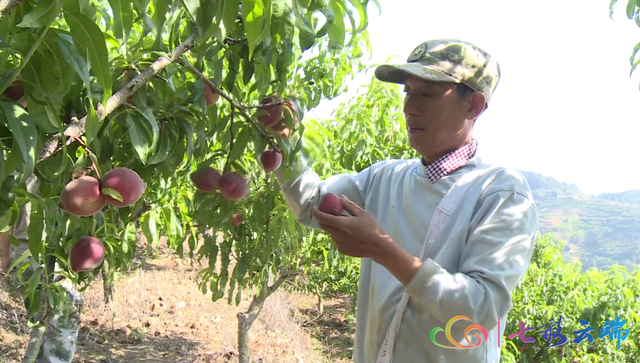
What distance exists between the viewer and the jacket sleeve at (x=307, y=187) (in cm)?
148

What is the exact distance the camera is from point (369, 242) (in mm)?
1196

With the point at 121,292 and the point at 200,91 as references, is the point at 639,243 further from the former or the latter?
the point at 200,91

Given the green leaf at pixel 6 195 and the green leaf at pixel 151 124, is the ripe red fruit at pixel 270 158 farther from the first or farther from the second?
the green leaf at pixel 6 195

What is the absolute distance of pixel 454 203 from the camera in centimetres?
133

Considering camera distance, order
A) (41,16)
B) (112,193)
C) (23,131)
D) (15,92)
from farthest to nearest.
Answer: (112,193), (15,92), (23,131), (41,16)

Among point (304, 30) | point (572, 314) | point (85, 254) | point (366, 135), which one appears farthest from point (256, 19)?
point (572, 314)

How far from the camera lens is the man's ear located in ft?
4.69

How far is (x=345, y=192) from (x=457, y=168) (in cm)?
37

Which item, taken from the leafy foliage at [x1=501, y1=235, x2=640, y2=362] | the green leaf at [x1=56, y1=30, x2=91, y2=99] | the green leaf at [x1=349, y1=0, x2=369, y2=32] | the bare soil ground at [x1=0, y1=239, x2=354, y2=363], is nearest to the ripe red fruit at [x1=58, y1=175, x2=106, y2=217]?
the green leaf at [x1=56, y1=30, x2=91, y2=99]

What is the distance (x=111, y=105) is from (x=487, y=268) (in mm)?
881

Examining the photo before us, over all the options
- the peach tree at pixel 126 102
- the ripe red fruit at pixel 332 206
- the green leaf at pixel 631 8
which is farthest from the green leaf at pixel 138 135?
the green leaf at pixel 631 8

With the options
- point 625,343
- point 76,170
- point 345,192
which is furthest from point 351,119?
point 625,343

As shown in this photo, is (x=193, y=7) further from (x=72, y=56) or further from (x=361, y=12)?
(x=361, y=12)

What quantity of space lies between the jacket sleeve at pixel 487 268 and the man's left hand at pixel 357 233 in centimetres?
11
